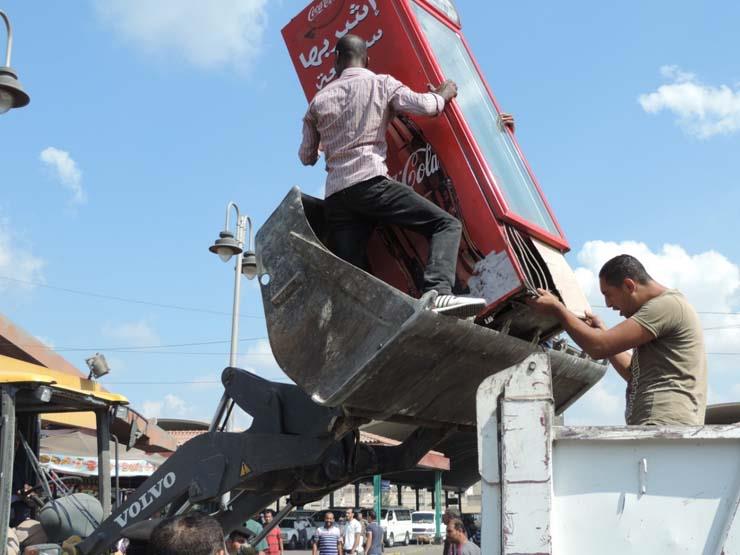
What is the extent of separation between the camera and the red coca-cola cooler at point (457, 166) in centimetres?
441

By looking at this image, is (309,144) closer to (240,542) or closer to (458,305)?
(458,305)

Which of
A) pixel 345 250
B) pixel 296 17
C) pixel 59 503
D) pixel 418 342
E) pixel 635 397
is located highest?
pixel 296 17

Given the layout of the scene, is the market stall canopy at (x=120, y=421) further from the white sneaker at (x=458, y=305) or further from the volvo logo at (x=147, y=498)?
the white sneaker at (x=458, y=305)

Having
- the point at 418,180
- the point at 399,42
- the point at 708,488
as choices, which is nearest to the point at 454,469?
the point at 418,180

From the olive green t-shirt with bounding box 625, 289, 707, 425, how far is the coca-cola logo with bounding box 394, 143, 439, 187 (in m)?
1.57

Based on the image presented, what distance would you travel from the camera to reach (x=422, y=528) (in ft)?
129

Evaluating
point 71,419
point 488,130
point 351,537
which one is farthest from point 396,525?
point 488,130

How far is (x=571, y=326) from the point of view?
12.5 feet

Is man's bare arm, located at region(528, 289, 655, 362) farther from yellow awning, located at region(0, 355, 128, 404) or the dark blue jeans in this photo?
yellow awning, located at region(0, 355, 128, 404)

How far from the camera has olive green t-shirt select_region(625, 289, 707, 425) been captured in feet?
11.5

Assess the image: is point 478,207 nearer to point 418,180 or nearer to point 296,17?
point 418,180

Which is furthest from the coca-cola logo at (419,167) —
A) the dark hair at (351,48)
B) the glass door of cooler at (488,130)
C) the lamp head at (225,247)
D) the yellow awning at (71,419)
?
the lamp head at (225,247)

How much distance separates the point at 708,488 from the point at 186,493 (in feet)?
10.1

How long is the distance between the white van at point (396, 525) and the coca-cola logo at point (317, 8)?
32.9 meters
